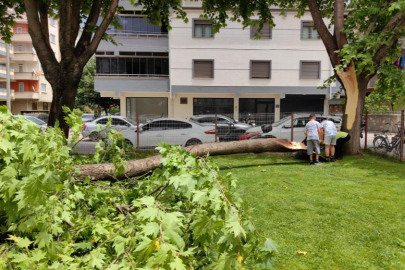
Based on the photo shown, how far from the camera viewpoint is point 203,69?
938 inches

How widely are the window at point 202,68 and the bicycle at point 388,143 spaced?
13.7 m

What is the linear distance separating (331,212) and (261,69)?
19848mm

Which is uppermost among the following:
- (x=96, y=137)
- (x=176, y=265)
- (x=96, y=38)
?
(x=96, y=38)

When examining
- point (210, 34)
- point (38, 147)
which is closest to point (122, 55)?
point (210, 34)

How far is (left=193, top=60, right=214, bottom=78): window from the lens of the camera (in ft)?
78.0

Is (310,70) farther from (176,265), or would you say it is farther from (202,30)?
(176,265)

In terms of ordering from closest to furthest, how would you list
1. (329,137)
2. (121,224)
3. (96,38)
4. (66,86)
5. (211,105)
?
1. (121,224)
2. (66,86)
3. (96,38)
4. (329,137)
5. (211,105)

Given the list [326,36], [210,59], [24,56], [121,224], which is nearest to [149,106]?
[210,59]

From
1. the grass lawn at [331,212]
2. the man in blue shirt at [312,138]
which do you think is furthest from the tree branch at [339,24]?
the grass lawn at [331,212]

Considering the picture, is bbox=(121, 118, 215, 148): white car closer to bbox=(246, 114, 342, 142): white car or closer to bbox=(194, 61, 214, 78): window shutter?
bbox=(246, 114, 342, 142): white car

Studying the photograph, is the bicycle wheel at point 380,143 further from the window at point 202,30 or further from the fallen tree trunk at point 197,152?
the window at point 202,30

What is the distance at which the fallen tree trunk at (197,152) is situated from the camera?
3.77m

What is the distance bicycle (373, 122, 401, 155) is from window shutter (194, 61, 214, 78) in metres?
13.7

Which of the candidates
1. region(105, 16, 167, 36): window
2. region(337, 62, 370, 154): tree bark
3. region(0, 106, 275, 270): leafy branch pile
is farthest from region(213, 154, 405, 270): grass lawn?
region(105, 16, 167, 36): window
